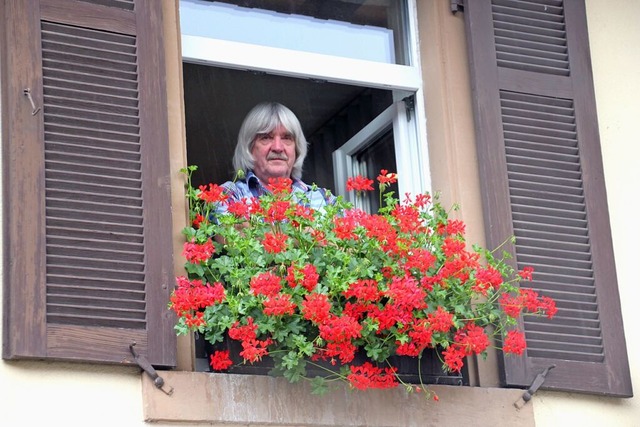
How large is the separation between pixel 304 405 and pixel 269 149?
3.88 feet

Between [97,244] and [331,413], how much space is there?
874 mm

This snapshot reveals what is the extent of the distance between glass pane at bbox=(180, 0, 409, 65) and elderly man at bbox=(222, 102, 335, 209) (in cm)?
25

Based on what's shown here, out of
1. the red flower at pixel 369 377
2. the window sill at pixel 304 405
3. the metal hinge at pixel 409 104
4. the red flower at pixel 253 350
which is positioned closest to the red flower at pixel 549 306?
the window sill at pixel 304 405

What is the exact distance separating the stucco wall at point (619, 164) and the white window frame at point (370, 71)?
2.18 ft

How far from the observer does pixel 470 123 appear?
5754 mm

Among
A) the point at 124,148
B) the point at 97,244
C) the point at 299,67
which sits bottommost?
the point at 97,244

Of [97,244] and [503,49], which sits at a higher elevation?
[503,49]

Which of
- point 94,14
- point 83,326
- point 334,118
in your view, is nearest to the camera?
point 83,326

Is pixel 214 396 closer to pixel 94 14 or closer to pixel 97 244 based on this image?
pixel 97 244

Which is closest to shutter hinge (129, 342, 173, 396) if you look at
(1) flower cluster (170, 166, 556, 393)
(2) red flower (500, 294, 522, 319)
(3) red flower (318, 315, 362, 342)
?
(1) flower cluster (170, 166, 556, 393)

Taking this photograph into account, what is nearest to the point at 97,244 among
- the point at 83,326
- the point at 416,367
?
the point at 83,326

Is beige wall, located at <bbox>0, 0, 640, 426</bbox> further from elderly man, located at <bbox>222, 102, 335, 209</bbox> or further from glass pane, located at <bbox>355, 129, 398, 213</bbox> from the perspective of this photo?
elderly man, located at <bbox>222, 102, 335, 209</bbox>

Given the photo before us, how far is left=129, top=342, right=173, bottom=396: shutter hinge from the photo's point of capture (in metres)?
4.90

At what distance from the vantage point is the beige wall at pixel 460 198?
4.80 meters
